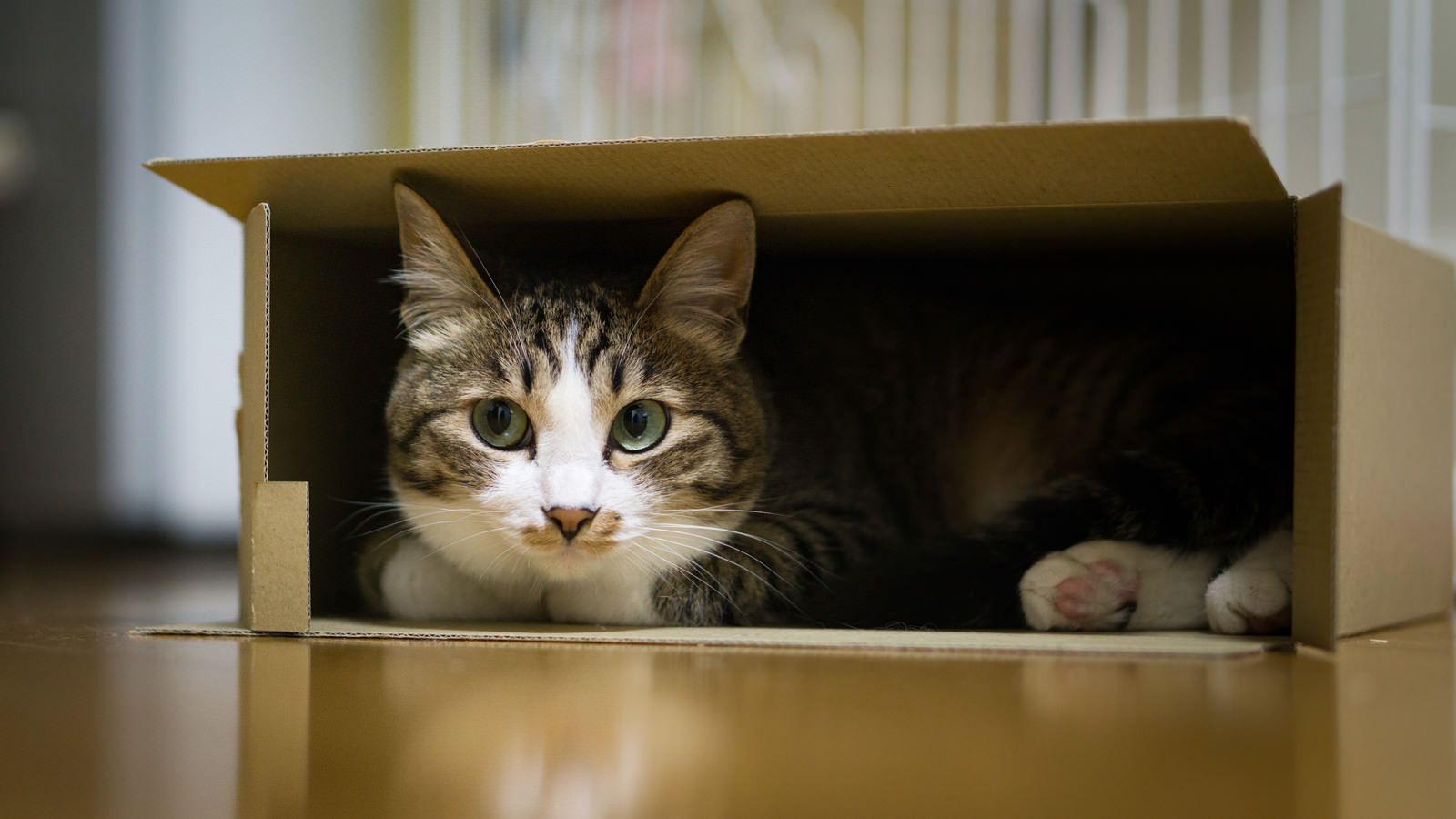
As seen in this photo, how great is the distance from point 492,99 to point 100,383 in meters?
1.36

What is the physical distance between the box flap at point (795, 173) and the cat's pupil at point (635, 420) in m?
0.24

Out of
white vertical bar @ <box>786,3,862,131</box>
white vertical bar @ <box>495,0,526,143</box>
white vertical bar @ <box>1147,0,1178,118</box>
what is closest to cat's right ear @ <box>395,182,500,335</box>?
white vertical bar @ <box>495,0,526,143</box>

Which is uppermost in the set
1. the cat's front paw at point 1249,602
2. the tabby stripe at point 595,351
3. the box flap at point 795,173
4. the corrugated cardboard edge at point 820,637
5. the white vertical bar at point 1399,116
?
the white vertical bar at point 1399,116

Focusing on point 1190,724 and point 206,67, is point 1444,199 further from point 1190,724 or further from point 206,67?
point 206,67

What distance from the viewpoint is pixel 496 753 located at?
67cm

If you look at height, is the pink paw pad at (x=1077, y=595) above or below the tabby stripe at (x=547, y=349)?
below

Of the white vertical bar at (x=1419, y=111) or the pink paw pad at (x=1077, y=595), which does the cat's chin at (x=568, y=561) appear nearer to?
the pink paw pad at (x=1077, y=595)

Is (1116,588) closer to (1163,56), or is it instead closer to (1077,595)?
(1077,595)

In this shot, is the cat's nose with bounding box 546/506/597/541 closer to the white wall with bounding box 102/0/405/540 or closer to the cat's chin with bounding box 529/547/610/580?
the cat's chin with bounding box 529/547/610/580

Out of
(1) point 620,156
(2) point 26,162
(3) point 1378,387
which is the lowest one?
(3) point 1378,387

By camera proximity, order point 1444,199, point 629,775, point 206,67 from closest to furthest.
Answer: point 629,775, point 1444,199, point 206,67

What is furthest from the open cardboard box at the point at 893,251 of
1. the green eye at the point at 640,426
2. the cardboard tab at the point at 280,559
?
the green eye at the point at 640,426

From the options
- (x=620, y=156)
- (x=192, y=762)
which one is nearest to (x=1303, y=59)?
→ (x=620, y=156)

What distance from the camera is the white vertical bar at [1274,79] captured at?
230cm
